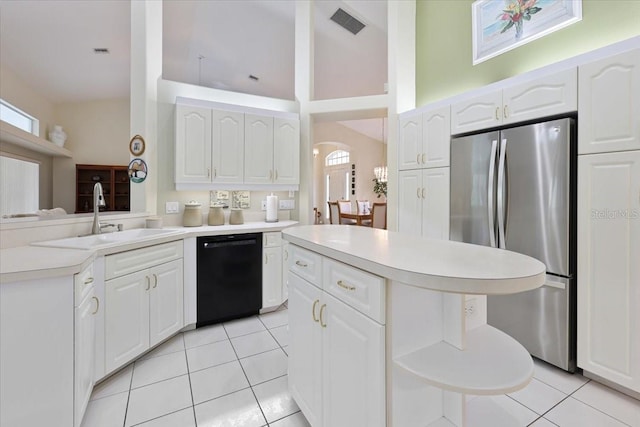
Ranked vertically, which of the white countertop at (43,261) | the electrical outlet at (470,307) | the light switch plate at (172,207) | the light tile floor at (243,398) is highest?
the light switch plate at (172,207)

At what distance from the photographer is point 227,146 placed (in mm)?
3014

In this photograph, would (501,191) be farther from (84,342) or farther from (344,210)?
(344,210)

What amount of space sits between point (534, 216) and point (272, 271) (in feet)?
7.50

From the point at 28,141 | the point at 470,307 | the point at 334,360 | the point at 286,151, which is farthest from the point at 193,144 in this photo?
the point at 28,141

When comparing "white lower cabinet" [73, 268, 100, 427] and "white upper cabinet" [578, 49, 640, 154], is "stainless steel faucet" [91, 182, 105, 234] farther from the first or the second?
"white upper cabinet" [578, 49, 640, 154]

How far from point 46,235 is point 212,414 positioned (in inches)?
63.3

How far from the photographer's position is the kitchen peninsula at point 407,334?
0.85 meters

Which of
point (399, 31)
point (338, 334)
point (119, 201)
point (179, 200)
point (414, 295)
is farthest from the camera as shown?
point (119, 201)

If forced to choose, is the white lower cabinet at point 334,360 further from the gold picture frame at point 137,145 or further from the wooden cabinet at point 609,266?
the gold picture frame at point 137,145

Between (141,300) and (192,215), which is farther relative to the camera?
(192,215)

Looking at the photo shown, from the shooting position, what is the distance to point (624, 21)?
74.8 inches

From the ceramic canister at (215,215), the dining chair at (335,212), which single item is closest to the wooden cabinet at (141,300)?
the ceramic canister at (215,215)

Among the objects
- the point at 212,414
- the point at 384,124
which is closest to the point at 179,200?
the point at 212,414

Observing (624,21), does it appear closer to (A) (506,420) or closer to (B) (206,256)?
(A) (506,420)
